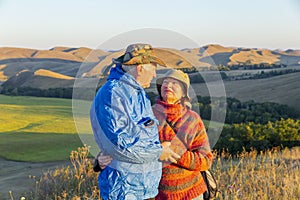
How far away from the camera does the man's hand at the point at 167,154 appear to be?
8.54 ft

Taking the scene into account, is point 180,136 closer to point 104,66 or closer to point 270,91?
point 104,66

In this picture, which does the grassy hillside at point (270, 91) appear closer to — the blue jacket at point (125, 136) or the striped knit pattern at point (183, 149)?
the striped knit pattern at point (183, 149)

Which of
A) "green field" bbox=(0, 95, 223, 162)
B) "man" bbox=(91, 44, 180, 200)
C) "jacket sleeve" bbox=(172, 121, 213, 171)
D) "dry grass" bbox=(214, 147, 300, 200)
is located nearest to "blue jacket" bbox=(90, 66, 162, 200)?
"man" bbox=(91, 44, 180, 200)

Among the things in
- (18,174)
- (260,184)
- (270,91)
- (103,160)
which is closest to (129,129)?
(103,160)

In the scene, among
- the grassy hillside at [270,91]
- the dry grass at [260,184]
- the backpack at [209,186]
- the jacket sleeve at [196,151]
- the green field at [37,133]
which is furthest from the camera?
the grassy hillside at [270,91]

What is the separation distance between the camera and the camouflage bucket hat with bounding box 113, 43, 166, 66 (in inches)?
97.4

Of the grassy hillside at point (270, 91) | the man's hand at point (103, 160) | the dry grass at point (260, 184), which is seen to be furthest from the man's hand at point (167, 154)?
the grassy hillside at point (270, 91)

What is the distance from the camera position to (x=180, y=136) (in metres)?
2.87

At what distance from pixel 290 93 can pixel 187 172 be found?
79.4ft

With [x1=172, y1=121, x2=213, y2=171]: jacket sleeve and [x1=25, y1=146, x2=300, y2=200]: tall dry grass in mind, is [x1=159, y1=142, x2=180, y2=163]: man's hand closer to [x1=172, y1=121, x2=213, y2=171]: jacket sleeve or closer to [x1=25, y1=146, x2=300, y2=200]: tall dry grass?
[x1=172, y1=121, x2=213, y2=171]: jacket sleeve

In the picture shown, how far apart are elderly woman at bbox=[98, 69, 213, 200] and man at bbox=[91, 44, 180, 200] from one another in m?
0.27

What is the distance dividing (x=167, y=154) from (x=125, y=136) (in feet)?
1.32

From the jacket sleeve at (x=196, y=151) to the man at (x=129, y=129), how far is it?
254 millimetres

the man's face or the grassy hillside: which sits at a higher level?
the man's face
